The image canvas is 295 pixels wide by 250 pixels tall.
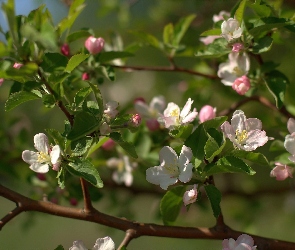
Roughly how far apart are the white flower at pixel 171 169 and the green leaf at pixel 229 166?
0.11 feet

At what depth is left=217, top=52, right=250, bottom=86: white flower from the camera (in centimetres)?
98

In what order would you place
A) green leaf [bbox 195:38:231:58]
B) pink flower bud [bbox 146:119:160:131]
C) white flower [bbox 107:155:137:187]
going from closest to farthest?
1. green leaf [bbox 195:38:231:58]
2. pink flower bud [bbox 146:119:160:131]
3. white flower [bbox 107:155:137:187]

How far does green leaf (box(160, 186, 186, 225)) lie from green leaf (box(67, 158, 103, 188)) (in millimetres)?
159

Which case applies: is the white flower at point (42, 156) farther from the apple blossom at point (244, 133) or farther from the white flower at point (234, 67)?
the white flower at point (234, 67)

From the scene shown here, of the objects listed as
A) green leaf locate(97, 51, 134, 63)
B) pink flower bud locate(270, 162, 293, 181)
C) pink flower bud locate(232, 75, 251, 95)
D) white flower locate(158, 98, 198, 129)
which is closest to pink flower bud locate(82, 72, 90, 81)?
green leaf locate(97, 51, 134, 63)

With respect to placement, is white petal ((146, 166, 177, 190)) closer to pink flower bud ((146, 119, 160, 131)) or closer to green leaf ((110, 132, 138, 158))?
green leaf ((110, 132, 138, 158))

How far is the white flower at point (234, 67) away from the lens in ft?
3.21

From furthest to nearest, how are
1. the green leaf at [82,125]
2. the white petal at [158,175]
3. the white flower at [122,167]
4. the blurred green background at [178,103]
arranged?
the blurred green background at [178,103] → the white flower at [122,167] → the white petal at [158,175] → the green leaf at [82,125]

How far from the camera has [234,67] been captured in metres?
1.00

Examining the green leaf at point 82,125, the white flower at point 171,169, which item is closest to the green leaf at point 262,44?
the white flower at point 171,169

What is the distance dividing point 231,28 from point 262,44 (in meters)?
0.08

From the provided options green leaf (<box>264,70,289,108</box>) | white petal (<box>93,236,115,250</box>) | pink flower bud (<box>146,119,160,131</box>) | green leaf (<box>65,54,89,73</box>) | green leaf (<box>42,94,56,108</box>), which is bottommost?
pink flower bud (<box>146,119,160,131</box>)

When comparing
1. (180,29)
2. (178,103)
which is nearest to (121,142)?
(180,29)

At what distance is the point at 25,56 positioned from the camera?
2.44ft
